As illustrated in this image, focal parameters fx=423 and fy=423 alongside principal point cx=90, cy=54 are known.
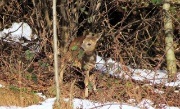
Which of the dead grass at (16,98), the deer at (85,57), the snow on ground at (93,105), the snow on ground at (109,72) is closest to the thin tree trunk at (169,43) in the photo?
the snow on ground at (109,72)

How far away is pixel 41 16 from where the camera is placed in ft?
30.5

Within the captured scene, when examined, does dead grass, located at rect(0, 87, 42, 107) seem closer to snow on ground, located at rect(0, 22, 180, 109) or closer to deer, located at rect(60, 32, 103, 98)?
snow on ground, located at rect(0, 22, 180, 109)

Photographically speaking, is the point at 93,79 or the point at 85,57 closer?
the point at 93,79

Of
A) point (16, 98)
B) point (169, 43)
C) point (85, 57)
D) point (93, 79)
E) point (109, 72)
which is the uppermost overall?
point (169, 43)

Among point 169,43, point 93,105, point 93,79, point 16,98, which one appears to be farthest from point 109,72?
point 16,98

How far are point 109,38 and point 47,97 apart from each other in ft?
8.96

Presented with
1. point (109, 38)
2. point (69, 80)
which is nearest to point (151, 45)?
point (109, 38)

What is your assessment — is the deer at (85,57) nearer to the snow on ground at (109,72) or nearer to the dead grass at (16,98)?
the snow on ground at (109,72)

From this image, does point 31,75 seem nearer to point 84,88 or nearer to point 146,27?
point 84,88

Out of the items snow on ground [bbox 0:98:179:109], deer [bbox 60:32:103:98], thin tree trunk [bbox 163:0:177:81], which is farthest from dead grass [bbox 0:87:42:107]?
Answer: thin tree trunk [bbox 163:0:177:81]

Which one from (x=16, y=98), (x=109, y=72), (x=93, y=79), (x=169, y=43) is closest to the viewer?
(x=16, y=98)

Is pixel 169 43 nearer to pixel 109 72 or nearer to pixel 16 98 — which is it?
pixel 109 72

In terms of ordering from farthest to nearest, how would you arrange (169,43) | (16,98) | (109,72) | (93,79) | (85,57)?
(169,43)
(109,72)
(85,57)
(93,79)
(16,98)

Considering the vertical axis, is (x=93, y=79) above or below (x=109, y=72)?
below
